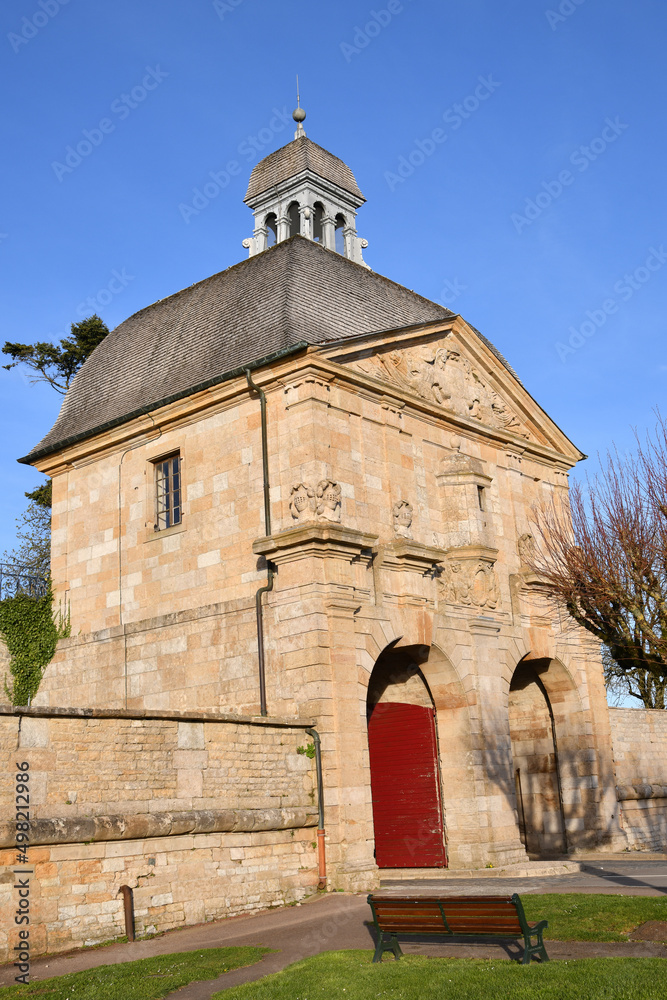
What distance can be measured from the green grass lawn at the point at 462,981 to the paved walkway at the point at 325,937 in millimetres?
425

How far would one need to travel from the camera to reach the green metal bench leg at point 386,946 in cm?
996

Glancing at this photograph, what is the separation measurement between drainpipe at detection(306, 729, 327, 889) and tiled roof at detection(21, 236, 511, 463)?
619 cm

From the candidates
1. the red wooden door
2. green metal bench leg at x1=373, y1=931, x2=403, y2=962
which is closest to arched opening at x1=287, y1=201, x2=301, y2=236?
the red wooden door

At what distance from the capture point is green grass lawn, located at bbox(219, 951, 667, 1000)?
7.99m

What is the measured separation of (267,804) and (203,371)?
8188mm

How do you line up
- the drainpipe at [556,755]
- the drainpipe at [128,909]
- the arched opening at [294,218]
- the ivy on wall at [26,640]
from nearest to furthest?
the drainpipe at [128,909] → the ivy on wall at [26,640] → the drainpipe at [556,755] → the arched opening at [294,218]

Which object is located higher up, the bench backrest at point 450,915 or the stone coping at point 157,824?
the stone coping at point 157,824

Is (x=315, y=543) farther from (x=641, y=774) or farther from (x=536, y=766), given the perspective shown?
(x=641, y=774)

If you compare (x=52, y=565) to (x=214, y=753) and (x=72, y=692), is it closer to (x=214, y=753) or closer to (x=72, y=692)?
(x=72, y=692)

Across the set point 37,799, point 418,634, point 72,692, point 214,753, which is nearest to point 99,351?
point 72,692

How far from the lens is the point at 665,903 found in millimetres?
11422

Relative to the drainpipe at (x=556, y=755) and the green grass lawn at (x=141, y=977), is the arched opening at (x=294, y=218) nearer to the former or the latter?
the drainpipe at (x=556, y=755)

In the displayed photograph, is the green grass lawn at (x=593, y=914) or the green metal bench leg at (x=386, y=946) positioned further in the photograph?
the green grass lawn at (x=593, y=914)

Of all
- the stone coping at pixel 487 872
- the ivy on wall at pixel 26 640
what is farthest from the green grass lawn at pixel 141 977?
the ivy on wall at pixel 26 640
